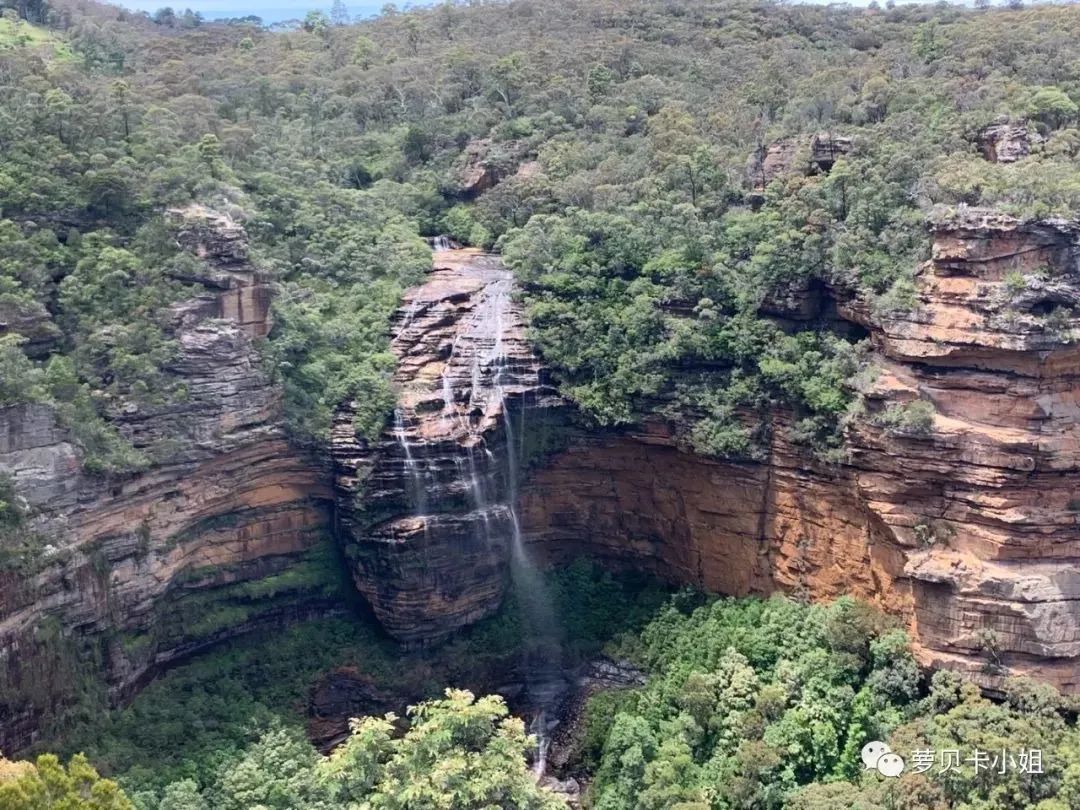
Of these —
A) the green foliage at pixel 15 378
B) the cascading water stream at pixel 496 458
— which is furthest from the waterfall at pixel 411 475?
the green foliage at pixel 15 378

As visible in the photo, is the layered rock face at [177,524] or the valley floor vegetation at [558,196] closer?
the layered rock face at [177,524]

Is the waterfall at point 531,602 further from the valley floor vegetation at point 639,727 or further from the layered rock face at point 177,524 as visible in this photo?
the layered rock face at point 177,524

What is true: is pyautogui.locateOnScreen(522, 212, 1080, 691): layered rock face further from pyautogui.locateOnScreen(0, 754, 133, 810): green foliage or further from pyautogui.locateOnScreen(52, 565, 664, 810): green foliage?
pyautogui.locateOnScreen(0, 754, 133, 810): green foliage

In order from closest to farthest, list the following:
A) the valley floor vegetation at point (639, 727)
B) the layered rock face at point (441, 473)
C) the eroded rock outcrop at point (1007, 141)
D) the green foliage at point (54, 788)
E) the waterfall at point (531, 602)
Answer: the green foliage at point (54, 788), the valley floor vegetation at point (639, 727), the eroded rock outcrop at point (1007, 141), the layered rock face at point (441, 473), the waterfall at point (531, 602)

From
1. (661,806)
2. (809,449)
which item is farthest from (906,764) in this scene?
(809,449)

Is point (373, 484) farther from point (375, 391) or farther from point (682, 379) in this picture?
point (682, 379)

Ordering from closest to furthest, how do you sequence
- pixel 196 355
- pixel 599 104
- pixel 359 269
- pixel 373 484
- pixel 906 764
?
pixel 906 764
pixel 196 355
pixel 373 484
pixel 359 269
pixel 599 104

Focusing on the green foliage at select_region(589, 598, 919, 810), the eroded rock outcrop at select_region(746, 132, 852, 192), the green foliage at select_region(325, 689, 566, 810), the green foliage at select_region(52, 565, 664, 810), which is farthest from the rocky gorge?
the green foliage at select_region(325, 689, 566, 810)
